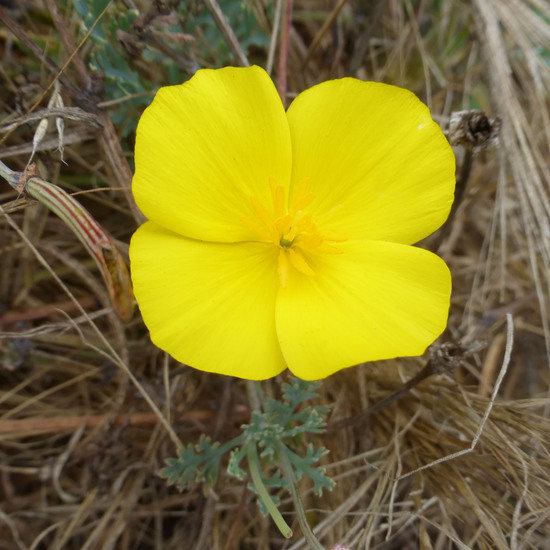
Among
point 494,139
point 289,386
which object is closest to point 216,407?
point 289,386

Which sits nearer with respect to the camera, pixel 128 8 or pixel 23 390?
pixel 128 8

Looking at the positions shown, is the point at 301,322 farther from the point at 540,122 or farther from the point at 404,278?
the point at 540,122

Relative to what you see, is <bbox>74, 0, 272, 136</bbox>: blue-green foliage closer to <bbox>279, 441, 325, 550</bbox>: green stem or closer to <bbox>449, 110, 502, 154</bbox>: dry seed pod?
<bbox>449, 110, 502, 154</bbox>: dry seed pod

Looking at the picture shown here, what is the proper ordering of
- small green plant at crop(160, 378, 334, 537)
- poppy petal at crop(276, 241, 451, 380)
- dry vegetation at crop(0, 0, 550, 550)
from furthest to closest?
dry vegetation at crop(0, 0, 550, 550), small green plant at crop(160, 378, 334, 537), poppy petal at crop(276, 241, 451, 380)

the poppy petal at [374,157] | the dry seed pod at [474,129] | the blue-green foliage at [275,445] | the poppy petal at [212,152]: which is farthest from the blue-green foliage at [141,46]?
the blue-green foliage at [275,445]

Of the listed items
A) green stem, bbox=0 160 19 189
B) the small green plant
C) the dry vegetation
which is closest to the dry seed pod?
the dry vegetation
